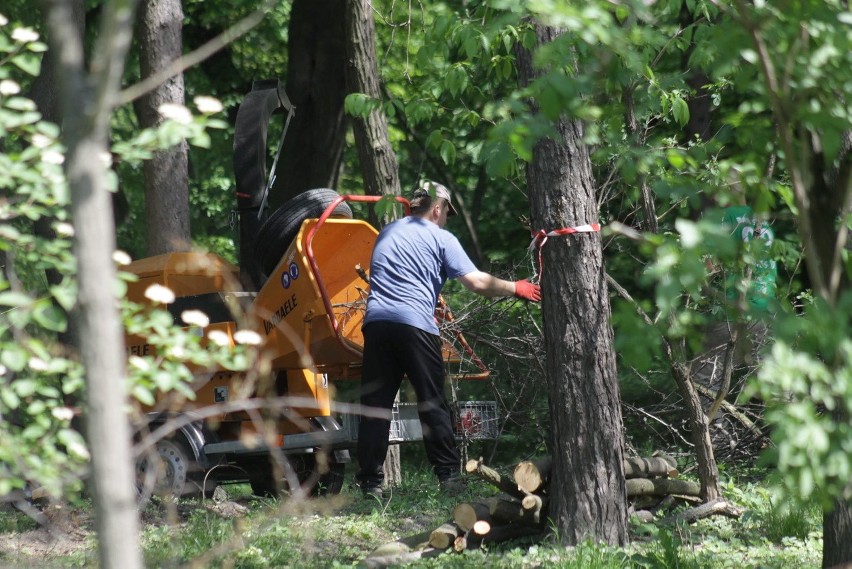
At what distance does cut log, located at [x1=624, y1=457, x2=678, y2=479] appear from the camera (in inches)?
258

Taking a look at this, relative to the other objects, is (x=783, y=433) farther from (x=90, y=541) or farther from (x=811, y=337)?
(x=90, y=541)

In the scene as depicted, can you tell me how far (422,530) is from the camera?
6.59m

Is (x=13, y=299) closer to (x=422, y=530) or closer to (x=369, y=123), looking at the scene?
(x=422, y=530)

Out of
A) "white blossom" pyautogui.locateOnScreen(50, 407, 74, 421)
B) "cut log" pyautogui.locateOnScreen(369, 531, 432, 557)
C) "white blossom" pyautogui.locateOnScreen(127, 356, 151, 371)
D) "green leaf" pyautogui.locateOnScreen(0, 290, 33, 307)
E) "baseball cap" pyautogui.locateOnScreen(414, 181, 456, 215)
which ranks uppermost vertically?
"baseball cap" pyautogui.locateOnScreen(414, 181, 456, 215)

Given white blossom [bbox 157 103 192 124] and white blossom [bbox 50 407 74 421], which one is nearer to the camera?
white blossom [bbox 157 103 192 124]

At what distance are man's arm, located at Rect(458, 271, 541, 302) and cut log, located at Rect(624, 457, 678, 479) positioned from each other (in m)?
1.15

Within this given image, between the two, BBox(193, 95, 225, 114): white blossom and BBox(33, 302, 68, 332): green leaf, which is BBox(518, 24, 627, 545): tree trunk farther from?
BBox(33, 302, 68, 332): green leaf

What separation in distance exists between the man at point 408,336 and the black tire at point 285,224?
1083mm

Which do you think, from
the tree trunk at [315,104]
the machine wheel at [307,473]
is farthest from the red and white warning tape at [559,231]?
the tree trunk at [315,104]

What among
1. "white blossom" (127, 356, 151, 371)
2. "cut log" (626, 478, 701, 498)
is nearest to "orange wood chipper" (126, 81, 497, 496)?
"cut log" (626, 478, 701, 498)

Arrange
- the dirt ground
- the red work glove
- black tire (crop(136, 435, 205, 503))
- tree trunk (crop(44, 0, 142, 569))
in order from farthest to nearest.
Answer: black tire (crop(136, 435, 205, 503)), the red work glove, the dirt ground, tree trunk (crop(44, 0, 142, 569))

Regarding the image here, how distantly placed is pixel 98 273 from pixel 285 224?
20.0ft

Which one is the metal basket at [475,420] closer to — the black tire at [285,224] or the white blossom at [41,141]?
the black tire at [285,224]

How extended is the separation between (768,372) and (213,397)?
621cm
